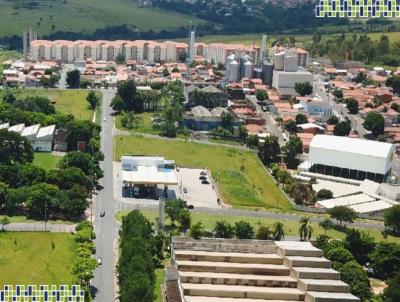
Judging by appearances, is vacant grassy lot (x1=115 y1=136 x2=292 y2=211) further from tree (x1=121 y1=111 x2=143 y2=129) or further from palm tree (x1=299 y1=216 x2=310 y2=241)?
palm tree (x1=299 y1=216 x2=310 y2=241)

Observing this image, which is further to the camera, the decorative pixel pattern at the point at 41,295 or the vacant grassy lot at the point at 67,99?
the vacant grassy lot at the point at 67,99

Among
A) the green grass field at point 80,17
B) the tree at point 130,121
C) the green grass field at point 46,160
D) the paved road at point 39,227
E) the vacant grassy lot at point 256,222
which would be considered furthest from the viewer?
the green grass field at point 80,17

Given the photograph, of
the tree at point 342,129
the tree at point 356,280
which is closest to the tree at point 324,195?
the tree at point 356,280

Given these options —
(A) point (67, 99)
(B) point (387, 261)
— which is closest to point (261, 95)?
(A) point (67, 99)

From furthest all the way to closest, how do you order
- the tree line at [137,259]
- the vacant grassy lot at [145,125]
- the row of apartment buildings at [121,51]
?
the row of apartment buildings at [121,51] < the vacant grassy lot at [145,125] < the tree line at [137,259]

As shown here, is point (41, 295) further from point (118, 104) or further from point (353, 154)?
point (118, 104)

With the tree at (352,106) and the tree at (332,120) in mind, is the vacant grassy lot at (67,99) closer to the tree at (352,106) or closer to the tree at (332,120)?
the tree at (332,120)

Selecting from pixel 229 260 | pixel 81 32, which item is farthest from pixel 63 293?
pixel 81 32

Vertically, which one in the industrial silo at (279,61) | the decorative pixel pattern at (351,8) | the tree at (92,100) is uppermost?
the decorative pixel pattern at (351,8)
